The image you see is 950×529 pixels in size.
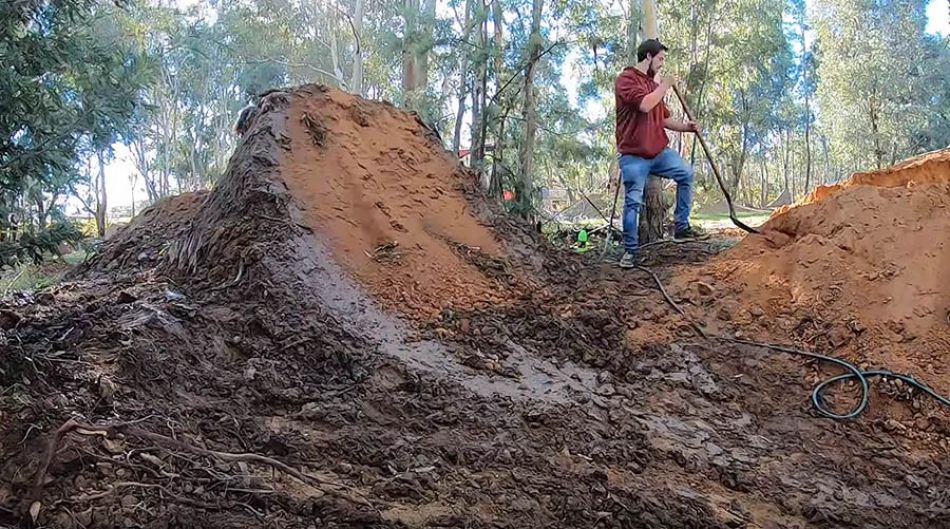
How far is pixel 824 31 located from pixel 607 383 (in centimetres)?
2535

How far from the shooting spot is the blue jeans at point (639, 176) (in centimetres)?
643

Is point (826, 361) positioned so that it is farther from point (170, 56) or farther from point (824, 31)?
point (824, 31)

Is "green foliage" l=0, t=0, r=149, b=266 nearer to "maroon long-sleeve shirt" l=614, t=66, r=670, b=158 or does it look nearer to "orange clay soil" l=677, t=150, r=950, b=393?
"maroon long-sleeve shirt" l=614, t=66, r=670, b=158

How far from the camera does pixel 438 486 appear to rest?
3.24m

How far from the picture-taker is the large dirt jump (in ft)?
10.1

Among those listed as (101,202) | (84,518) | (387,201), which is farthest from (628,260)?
(101,202)

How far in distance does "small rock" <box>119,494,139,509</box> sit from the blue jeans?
462 cm

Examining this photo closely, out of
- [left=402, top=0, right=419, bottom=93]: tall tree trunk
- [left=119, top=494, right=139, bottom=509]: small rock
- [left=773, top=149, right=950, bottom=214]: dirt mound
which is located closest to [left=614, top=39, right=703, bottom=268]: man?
[left=773, top=149, right=950, bottom=214]: dirt mound

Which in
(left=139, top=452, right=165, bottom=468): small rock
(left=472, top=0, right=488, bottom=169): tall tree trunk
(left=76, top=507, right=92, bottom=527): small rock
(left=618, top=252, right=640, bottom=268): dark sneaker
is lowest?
(left=76, top=507, right=92, bottom=527): small rock

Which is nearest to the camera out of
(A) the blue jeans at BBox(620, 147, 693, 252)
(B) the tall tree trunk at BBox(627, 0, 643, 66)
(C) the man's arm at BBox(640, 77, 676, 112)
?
(C) the man's arm at BBox(640, 77, 676, 112)

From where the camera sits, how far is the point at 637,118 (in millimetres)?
6383

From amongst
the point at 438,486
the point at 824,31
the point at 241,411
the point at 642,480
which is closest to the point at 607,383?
the point at 642,480

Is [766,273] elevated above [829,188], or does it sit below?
below

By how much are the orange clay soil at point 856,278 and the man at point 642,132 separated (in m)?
0.74
